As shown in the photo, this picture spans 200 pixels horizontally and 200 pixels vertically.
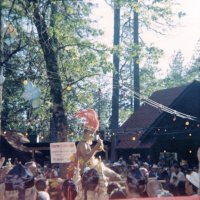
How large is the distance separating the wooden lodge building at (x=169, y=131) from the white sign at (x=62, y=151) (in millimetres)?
10706

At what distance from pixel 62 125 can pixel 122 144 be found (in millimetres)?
10981

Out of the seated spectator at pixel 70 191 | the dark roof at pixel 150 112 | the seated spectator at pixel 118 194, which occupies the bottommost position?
the seated spectator at pixel 118 194

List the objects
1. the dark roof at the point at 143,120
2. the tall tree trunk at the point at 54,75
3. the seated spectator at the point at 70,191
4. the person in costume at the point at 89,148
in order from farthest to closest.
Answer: the dark roof at the point at 143,120 → the tall tree trunk at the point at 54,75 → the person in costume at the point at 89,148 → the seated spectator at the point at 70,191

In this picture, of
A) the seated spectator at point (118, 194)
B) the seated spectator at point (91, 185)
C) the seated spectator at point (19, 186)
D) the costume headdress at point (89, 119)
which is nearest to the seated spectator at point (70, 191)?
the seated spectator at point (91, 185)

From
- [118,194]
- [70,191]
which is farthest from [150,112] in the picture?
[70,191]

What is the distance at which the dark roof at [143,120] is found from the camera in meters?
20.4

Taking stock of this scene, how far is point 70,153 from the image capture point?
7.84 metres

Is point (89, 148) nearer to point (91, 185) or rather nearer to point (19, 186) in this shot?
point (91, 185)

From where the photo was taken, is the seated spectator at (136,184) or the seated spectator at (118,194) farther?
the seated spectator at (118,194)

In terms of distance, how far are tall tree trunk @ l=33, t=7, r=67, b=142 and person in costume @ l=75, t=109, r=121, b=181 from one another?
435 centimetres

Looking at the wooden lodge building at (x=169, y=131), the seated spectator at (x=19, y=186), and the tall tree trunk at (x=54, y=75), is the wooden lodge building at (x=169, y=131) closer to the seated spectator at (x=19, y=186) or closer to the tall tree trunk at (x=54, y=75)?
the tall tree trunk at (x=54, y=75)

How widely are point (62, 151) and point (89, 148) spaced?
108cm

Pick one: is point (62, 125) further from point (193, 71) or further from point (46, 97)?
point (193, 71)

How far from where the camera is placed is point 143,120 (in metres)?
22.9
